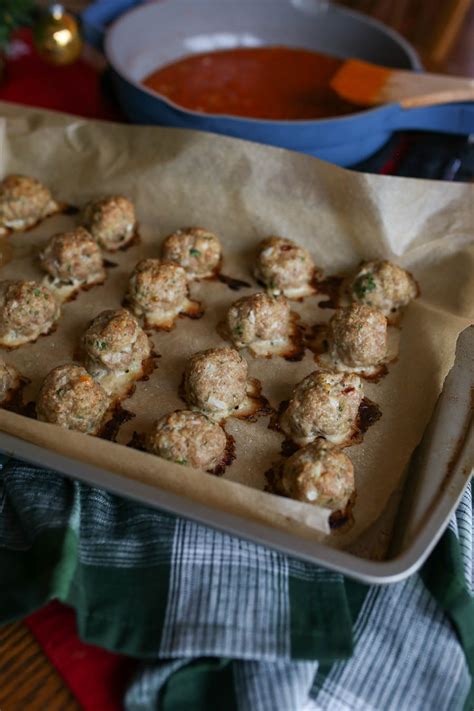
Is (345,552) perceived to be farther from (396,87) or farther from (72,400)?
(396,87)

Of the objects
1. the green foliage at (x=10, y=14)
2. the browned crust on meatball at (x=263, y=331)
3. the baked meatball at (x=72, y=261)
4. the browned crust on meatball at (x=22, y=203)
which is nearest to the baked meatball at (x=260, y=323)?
the browned crust on meatball at (x=263, y=331)

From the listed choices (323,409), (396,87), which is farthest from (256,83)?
(323,409)

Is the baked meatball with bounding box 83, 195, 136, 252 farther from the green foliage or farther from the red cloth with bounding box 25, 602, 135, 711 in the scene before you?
the red cloth with bounding box 25, 602, 135, 711

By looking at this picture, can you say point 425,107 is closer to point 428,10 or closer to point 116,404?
point 116,404

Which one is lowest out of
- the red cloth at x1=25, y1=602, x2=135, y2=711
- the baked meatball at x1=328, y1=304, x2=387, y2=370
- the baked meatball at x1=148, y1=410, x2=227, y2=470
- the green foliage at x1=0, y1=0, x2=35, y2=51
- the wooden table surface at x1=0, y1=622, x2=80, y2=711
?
the wooden table surface at x1=0, y1=622, x2=80, y2=711

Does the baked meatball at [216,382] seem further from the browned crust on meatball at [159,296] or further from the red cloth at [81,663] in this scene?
the red cloth at [81,663]

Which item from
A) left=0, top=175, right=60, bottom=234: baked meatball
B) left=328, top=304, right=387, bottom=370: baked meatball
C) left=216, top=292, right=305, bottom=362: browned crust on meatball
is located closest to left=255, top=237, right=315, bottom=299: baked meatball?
left=216, top=292, right=305, bottom=362: browned crust on meatball
